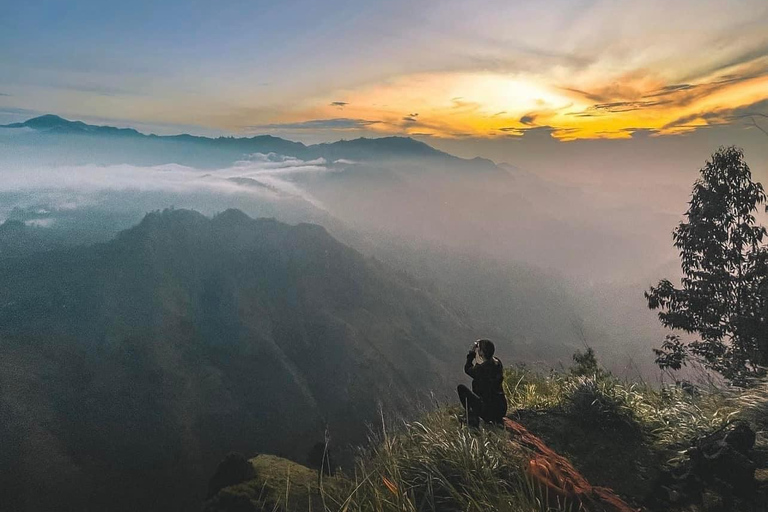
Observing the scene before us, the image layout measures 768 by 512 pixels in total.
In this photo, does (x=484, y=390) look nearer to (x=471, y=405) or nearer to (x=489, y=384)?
(x=489, y=384)

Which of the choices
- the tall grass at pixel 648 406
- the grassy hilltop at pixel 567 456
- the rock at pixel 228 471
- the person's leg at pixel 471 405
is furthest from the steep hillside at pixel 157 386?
the person's leg at pixel 471 405

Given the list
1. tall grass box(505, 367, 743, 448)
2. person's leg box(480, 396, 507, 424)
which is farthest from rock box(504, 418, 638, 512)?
tall grass box(505, 367, 743, 448)

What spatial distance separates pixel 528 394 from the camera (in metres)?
8.62

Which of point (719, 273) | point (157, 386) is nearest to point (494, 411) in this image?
point (719, 273)

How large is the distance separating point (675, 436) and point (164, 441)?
14896cm

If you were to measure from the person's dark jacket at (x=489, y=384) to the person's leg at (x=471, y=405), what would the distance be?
96 millimetres

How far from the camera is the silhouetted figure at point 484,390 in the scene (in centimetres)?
609

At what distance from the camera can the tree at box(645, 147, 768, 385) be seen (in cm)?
1407

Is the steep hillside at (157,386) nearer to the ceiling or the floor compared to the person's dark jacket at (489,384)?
nearer to the floor

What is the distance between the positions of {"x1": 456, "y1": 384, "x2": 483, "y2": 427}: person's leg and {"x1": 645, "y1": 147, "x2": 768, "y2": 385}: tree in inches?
429

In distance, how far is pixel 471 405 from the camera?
6.18 meters

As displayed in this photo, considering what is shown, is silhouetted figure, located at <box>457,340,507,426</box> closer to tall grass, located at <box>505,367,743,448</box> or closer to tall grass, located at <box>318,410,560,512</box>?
tall grass, located at <box>318,410,560,512</box>

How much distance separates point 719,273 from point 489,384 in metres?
13.1

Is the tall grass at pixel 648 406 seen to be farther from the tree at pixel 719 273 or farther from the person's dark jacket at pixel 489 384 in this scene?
the tree at pixel 719 273
